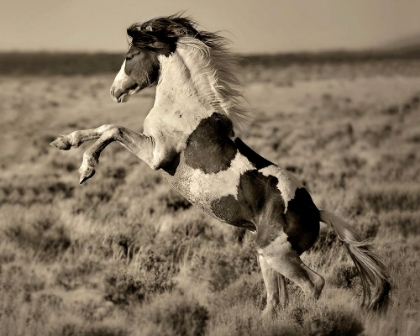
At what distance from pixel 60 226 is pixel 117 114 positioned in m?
2.24

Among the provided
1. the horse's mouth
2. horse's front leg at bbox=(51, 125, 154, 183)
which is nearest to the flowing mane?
the horse's mouth

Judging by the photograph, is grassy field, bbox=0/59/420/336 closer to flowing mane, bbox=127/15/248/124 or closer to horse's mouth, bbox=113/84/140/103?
flowing mane, bbox=127/15/248/124

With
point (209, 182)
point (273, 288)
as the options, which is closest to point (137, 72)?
point (209, 182)

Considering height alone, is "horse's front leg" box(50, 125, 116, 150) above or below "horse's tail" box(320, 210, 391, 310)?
above

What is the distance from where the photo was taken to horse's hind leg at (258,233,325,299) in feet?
12.1

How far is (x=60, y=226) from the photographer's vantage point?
21.6ft

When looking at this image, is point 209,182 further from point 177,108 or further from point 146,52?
point 146,52

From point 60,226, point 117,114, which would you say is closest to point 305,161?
point 117,114

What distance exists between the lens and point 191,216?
654 centimetres

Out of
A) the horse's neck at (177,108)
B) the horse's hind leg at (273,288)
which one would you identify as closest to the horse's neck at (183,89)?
the horse's neck at (177,108)

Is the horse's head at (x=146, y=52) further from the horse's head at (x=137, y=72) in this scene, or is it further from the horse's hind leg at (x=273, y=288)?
the horse's hind leg at (x=273, y=288)

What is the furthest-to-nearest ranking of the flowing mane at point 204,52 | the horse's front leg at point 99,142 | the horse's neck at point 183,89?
the flowing mane at point 204,52 → the horse's neck at point 183,89 → the horse's front leg at point 99,142

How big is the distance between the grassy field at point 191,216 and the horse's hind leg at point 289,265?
0.19m

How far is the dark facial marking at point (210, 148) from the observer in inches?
147
